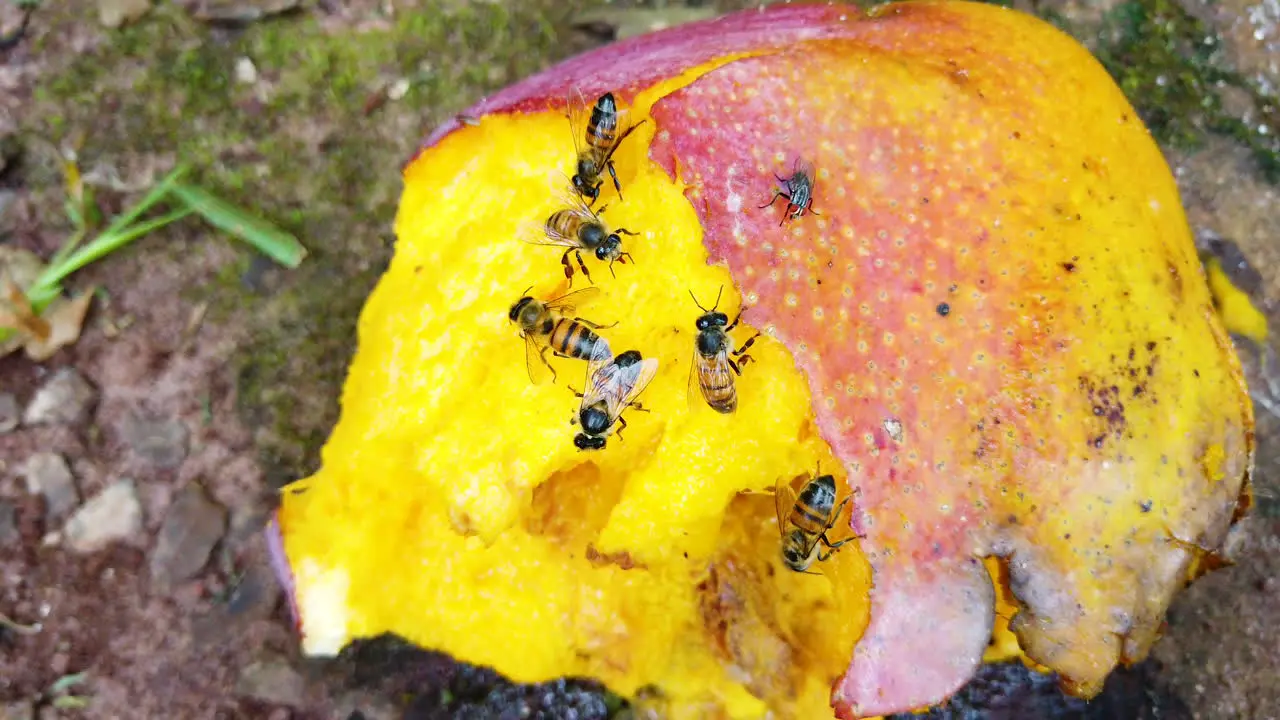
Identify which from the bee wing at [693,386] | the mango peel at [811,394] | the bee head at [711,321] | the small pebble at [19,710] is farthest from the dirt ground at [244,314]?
the bee head at [711,321]

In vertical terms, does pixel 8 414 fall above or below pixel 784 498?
below

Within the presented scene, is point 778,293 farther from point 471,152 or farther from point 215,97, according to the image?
point 215,97

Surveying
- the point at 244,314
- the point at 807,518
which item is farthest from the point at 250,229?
the point at 807,518

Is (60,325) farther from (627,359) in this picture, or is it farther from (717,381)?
(717,381)

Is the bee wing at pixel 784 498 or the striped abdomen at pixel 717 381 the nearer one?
the striped abdomen at pixel 717 381

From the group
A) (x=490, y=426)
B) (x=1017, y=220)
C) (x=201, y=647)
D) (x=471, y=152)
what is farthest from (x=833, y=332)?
(x=201, y=647)

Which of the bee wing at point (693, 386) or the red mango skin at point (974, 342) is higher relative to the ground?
the red mango skin at point (974, 342)

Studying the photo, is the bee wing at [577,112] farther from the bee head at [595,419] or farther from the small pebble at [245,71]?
the small pebble at [245,71]
